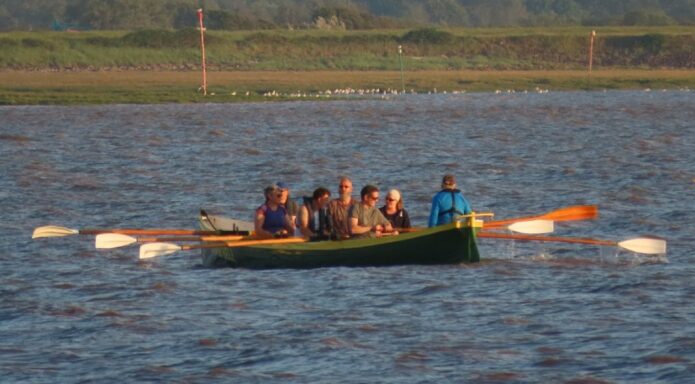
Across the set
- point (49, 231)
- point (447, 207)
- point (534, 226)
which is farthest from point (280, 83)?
point (534, 226)

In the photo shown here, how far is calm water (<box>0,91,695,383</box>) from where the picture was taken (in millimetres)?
15781

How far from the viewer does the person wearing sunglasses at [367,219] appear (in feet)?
70.1

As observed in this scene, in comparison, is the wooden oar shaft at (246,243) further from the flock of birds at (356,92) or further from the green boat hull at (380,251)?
the flock of birds at (356,92)

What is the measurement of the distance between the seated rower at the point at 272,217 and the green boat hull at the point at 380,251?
0.68 m

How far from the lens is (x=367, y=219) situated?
2145 centimetres

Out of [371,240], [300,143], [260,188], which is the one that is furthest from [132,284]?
[300,143]

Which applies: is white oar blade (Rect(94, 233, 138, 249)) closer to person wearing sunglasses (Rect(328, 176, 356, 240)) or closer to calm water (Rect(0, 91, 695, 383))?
calm water (Rect(0, 91, 695, 383))

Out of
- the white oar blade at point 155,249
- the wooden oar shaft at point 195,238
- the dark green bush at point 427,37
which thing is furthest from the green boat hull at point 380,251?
the dark green bush at point 427,37

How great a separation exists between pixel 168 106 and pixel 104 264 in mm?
43909

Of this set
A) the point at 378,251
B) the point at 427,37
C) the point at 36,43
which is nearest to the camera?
the point at 378,251

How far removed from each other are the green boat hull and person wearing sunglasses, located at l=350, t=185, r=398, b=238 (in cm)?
36

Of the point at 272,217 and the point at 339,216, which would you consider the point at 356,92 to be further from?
the point at 339,216

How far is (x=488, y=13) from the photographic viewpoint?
149m

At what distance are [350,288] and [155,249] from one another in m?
3.46
